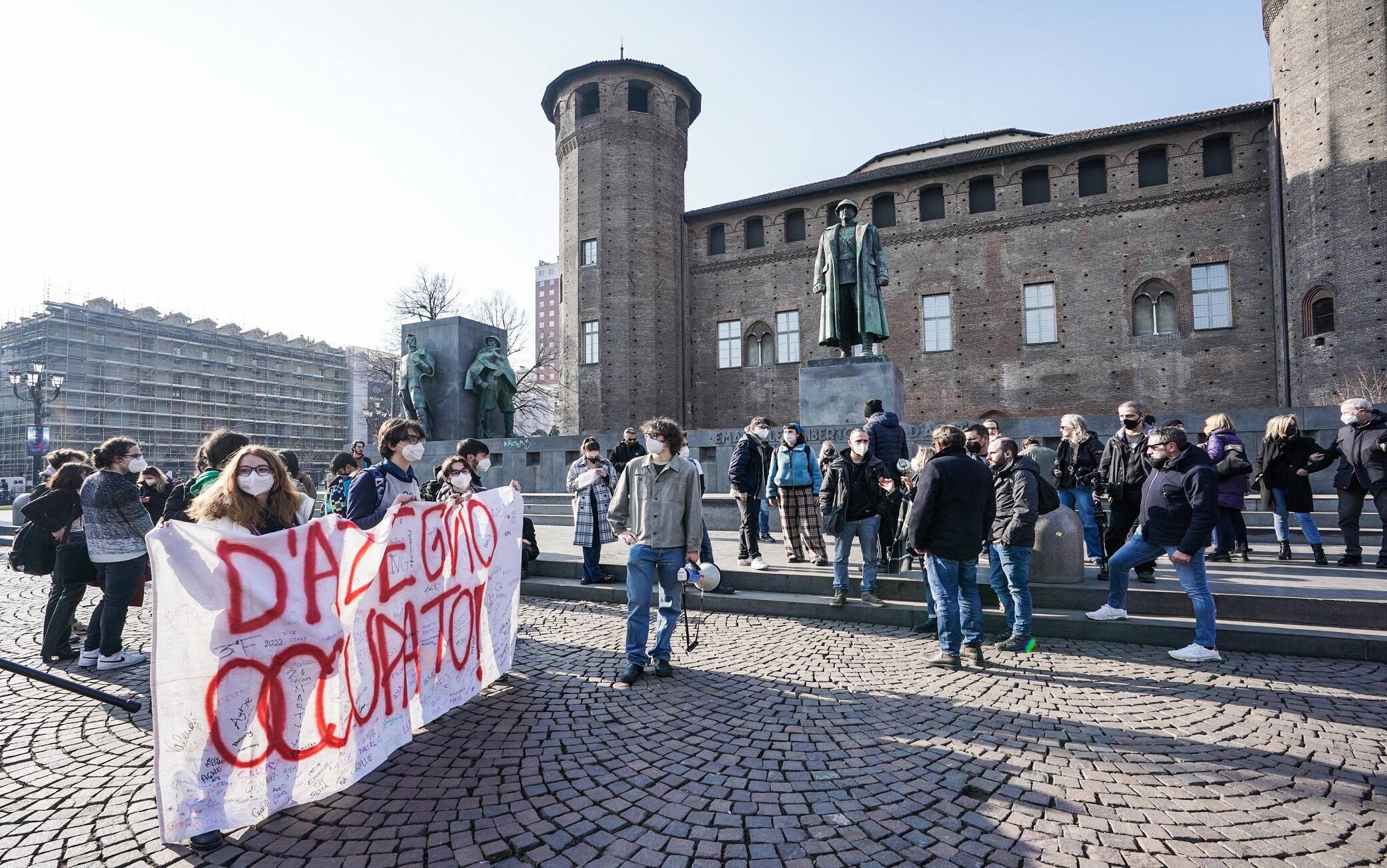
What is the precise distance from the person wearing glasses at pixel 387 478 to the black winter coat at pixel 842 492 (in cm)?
367

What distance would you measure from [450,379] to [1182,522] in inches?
649

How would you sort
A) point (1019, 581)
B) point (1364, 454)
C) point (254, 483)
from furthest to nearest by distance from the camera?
point (1364, 454) → point (1019, 581) → point (254, 483)

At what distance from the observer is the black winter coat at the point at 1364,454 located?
22.4ft

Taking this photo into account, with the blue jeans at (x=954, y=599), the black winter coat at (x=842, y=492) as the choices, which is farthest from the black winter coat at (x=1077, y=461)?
the blue jeans at (x=954, y=599)

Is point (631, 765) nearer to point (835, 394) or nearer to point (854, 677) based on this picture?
point (854, 677)

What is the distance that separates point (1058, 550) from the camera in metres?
6.29

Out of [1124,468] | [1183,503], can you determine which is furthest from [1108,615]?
[1124,468]

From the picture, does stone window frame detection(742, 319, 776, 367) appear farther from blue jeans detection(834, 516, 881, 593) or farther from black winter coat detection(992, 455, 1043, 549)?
black winter coat detection(992, 455, 1043, 549)

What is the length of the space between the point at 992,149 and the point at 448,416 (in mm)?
24613

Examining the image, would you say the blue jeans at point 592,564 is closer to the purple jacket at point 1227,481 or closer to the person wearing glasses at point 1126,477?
the person wearing glasses at point 1126,477

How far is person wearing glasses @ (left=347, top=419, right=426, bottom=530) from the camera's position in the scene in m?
4.20

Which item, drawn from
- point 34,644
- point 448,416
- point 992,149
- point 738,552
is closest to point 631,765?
point 738,552

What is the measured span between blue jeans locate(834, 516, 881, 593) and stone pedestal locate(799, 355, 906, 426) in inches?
207

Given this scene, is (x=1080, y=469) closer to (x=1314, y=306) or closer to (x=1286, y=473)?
(x=1286, y=473)
